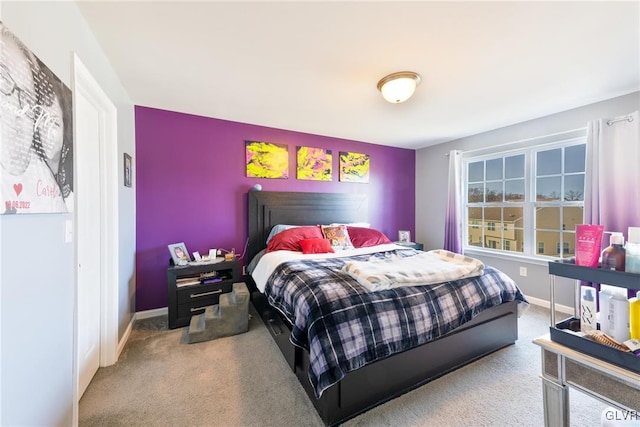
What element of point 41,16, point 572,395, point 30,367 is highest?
point 41,16

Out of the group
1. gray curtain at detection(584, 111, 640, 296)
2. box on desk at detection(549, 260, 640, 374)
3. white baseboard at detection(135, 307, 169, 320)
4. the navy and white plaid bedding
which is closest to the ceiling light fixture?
the navy and white plaid bedding

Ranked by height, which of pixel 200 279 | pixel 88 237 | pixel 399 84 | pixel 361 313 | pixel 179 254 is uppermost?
pixel 399 84

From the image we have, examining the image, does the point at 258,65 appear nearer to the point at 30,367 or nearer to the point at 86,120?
the point at 86,120

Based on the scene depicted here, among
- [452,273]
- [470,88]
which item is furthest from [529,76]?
[452,273]

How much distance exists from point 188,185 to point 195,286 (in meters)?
1.19

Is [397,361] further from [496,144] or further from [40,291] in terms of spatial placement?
[496,144]

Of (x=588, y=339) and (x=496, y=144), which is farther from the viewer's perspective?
(x=496, y=144)

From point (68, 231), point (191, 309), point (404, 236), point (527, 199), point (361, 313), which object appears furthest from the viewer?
point (404, 236)

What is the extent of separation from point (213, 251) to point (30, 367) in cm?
194

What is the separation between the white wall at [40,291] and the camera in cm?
87

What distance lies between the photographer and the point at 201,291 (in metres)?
2.66

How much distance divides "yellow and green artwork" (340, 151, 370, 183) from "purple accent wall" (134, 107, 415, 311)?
0.63 metres

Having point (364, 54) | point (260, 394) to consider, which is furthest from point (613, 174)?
point (260, 394)

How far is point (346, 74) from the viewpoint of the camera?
209 centimetres
